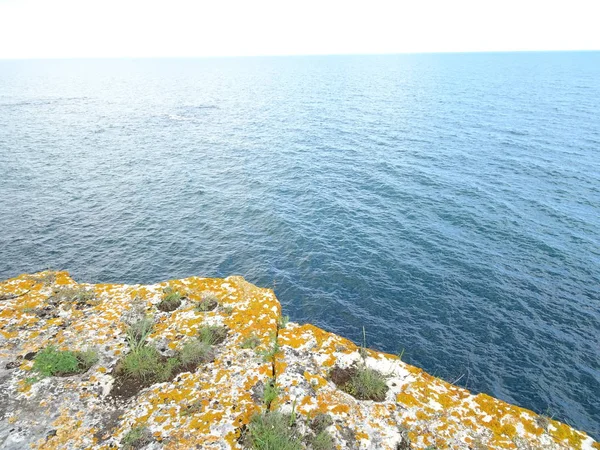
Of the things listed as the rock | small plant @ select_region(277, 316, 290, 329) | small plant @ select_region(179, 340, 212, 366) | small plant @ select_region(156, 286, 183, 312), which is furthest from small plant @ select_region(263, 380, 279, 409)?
small plant @ select_region(156, 286, 183, 312)

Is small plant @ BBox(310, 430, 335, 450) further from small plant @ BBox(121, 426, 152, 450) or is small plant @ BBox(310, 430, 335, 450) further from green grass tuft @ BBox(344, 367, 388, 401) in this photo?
small plant @ BBox(121, 426, 152, 450)

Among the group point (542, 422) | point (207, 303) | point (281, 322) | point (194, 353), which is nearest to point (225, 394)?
point (194, 353)

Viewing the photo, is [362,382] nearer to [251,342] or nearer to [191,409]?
[251,342]

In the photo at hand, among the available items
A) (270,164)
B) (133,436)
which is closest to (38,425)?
(133,436)

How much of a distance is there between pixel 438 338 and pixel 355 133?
54439 millimetres

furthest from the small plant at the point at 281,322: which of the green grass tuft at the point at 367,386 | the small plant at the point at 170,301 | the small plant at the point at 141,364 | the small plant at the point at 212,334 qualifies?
the small plant at the point at 141,364

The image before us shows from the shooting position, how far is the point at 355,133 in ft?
238

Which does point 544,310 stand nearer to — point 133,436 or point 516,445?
point 516,445

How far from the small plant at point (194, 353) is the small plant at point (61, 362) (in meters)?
2.54

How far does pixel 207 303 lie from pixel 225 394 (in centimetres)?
398

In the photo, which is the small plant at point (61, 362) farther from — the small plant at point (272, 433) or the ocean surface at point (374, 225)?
the ocean surface at point (374, 225)

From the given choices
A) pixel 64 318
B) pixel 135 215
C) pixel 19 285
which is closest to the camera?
pixel 64 318

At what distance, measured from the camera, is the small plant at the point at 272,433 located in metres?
8.04

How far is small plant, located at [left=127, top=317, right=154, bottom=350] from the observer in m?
10.8
